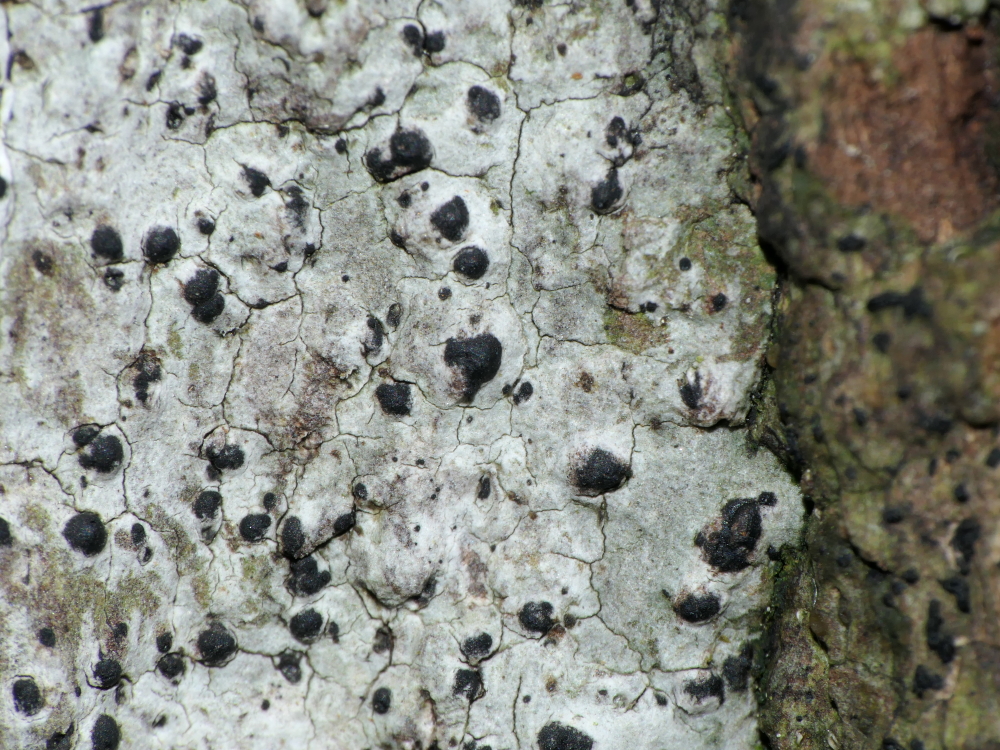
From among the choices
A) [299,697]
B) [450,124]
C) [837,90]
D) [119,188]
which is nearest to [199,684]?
[299,697]

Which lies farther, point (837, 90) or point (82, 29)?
point (82, 29)

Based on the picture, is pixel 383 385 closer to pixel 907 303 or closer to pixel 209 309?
pixel 209 309

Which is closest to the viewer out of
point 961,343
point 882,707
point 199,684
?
point 961,343

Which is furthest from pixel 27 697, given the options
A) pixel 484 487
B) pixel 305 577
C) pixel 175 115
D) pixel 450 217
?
pixel 450 217

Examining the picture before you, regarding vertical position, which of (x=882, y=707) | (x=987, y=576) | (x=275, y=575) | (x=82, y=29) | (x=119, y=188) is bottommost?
(x=275, y=575)

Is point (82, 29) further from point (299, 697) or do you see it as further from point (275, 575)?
point (299, 697)

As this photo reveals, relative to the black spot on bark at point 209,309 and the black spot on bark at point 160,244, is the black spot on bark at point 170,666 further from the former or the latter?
the black spot on bark at point 160,244

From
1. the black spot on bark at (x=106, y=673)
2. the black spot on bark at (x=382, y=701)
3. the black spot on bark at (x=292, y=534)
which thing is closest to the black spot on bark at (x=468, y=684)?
the black spot on bark at (x=382, y=701)
